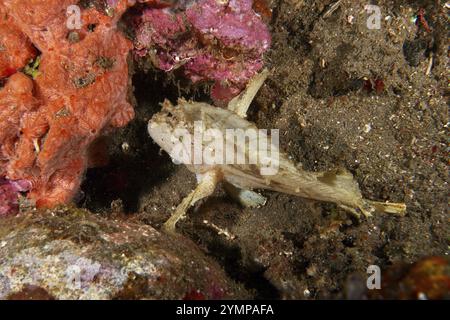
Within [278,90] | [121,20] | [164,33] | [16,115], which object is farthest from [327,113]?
[16,115]

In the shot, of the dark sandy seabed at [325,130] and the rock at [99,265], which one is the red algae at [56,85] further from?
the dark sandy seabed at [325,130]

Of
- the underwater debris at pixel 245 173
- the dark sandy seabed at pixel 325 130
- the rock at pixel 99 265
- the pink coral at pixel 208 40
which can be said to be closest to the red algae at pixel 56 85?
the pink coral at pixel 208 40

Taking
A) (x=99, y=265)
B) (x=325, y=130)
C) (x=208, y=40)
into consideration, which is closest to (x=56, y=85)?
(x=208, y=40)

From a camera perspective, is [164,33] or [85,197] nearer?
[164,33]

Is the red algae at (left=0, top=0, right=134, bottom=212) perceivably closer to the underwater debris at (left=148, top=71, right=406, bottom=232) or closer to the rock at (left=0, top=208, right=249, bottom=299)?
the underwater debris at (left=148, top=71, right=406, bottom=232)

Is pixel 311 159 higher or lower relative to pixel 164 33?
lower

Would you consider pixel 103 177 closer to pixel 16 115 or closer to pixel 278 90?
pixel 16 115
